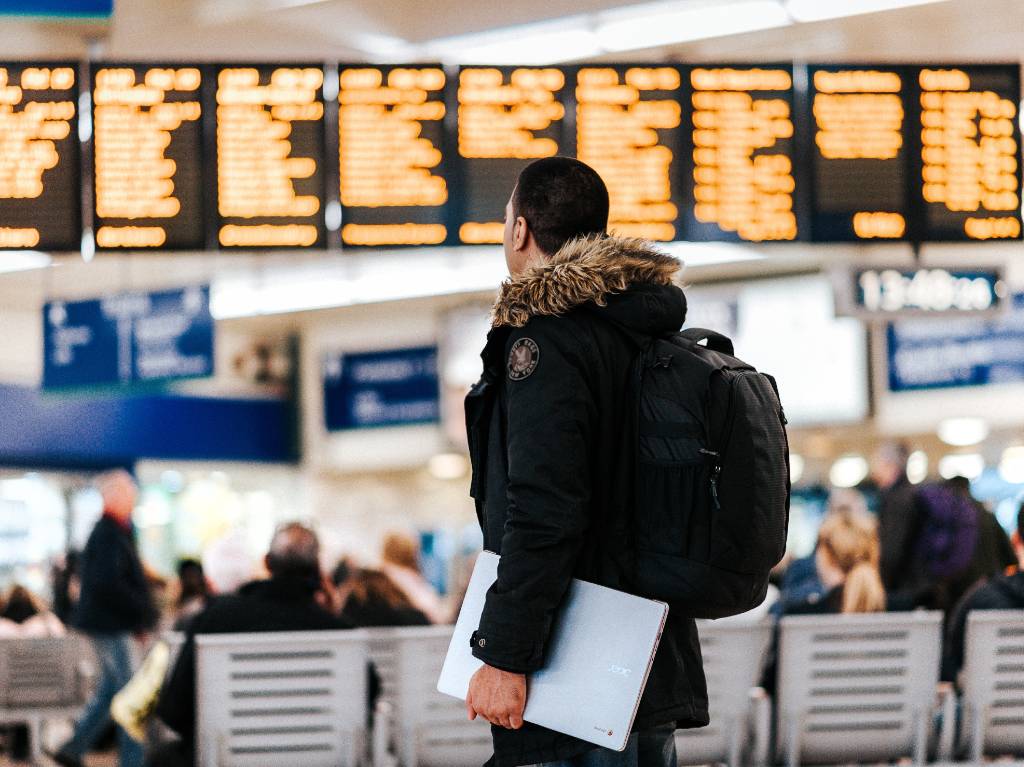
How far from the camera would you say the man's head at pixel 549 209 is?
2.69 m

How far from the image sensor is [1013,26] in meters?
7.99

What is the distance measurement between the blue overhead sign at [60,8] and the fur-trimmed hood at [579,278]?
12.4 ft

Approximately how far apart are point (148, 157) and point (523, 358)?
4200 millimetres

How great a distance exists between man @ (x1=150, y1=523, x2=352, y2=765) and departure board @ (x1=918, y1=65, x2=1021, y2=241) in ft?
10.2

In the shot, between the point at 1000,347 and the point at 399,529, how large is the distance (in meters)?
5.85

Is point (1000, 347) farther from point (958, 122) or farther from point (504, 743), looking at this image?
point (504, 743)

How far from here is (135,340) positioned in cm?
1034

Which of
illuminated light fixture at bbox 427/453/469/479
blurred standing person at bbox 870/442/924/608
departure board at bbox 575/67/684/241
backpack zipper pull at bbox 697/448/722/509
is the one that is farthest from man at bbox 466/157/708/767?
illuminated light fixture at bbox 427/453/469/479

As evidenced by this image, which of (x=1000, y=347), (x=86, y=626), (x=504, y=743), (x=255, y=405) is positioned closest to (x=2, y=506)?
(x=255, y=405)

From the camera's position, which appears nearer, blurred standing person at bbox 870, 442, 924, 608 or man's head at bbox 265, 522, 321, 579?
man's head at bbox 265, 522, 321, 579

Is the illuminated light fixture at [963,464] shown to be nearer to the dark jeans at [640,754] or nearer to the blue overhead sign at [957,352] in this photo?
the blue overhead sign at [957,352]

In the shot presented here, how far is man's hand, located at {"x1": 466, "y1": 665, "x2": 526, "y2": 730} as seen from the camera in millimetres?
2457

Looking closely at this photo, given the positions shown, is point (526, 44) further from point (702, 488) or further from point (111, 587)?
point (702, 488)

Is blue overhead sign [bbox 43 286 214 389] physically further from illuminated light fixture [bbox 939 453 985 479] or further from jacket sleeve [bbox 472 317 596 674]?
jacket sleeve [bbox 472 317 596 674]
